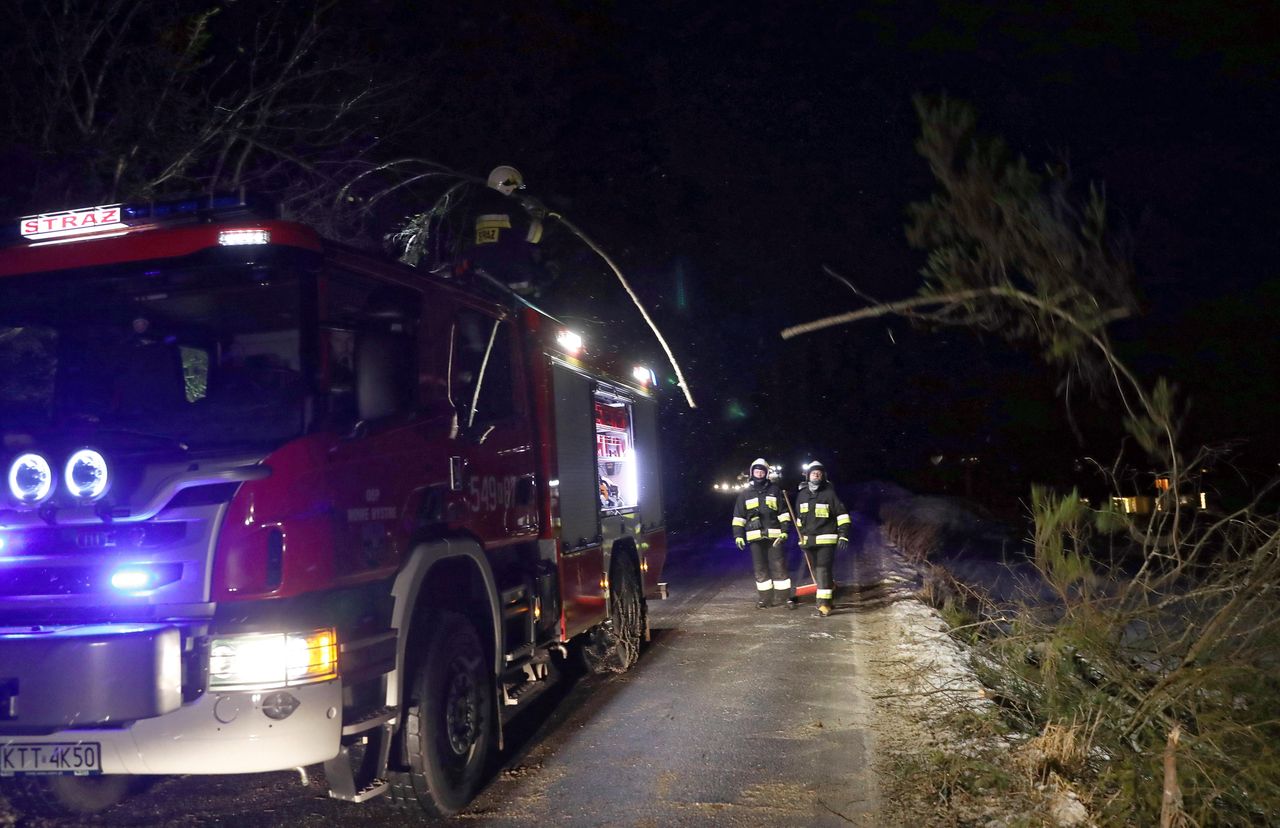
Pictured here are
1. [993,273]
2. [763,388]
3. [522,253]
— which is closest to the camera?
[993,273]

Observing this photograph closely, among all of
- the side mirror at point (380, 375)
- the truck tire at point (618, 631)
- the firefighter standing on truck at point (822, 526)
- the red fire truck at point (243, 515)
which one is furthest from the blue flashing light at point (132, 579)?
the firefighter standing on truck at point (822, 526)

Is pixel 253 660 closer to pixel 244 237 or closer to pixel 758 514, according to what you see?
pixel 244 237

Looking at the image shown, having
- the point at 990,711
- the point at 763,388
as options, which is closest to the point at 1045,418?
the point at 990,711

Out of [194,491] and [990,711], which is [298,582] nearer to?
[194,491]

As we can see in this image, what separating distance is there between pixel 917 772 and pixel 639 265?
816 inches

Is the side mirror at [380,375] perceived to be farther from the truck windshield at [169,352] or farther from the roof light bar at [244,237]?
the roof light bar at [244,237]

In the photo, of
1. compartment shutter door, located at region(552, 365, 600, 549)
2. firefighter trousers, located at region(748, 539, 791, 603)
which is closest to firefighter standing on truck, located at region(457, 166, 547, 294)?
compartment shutter door, located at region(552, 365, 600, 549)

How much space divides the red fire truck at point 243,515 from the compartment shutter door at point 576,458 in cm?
117

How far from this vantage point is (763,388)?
179ft

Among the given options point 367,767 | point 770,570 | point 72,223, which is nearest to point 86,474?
point 72,223

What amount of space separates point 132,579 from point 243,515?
53 cm

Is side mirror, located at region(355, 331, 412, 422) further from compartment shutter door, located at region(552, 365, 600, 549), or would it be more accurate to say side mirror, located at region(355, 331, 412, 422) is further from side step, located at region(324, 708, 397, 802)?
compartment shutter door, located at region(552, 365, 600, 549)

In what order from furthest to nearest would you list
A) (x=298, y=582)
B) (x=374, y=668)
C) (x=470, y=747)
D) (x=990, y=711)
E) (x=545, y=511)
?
(x=545, y=511)
(x=990, y=711)
(x=470, y=747)
(x=374, y=668)
(x=298, y=582)

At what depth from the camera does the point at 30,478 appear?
4238 millimetres
